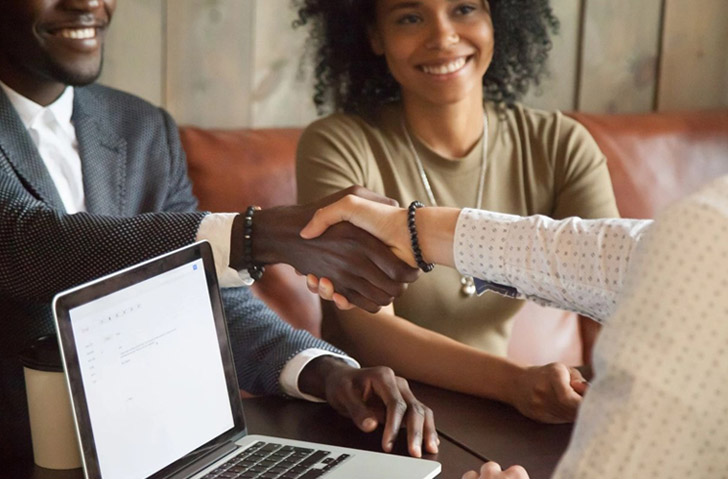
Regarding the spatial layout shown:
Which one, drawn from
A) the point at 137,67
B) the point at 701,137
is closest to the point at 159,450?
the point at 137,67

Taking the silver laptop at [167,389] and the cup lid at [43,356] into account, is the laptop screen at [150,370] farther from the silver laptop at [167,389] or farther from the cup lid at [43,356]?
the cup lid at [43,356]

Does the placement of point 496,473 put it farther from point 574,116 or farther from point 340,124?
point 574,116

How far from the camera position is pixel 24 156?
1499 millimetres

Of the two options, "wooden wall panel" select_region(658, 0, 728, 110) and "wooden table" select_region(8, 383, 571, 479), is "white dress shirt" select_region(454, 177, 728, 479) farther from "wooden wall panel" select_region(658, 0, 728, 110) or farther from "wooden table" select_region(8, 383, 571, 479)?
"wooden wall panel" select_region(658, 0, 728, 110)

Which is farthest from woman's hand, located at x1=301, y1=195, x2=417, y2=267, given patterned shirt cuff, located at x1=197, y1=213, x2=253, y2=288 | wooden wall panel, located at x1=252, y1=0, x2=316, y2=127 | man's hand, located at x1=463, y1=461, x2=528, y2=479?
wooden wall panel, located at x1=252, y1=0, x2=316, y2=127

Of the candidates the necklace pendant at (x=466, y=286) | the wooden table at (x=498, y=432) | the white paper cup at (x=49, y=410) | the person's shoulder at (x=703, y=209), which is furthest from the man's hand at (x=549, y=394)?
the person's shoulder at (x=703, y=209)

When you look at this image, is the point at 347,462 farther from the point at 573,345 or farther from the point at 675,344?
the point at 573,345

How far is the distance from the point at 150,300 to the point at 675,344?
588mm

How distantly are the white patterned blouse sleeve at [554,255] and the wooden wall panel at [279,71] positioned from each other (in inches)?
48.0

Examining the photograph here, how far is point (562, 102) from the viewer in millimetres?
2746

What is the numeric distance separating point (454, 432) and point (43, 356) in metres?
0.52

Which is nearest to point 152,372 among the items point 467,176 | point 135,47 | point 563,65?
point 467,176

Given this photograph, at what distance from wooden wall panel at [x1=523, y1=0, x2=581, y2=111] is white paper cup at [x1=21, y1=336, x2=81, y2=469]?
5.85 ft

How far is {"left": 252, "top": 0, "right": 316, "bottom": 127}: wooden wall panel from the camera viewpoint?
2.39m
